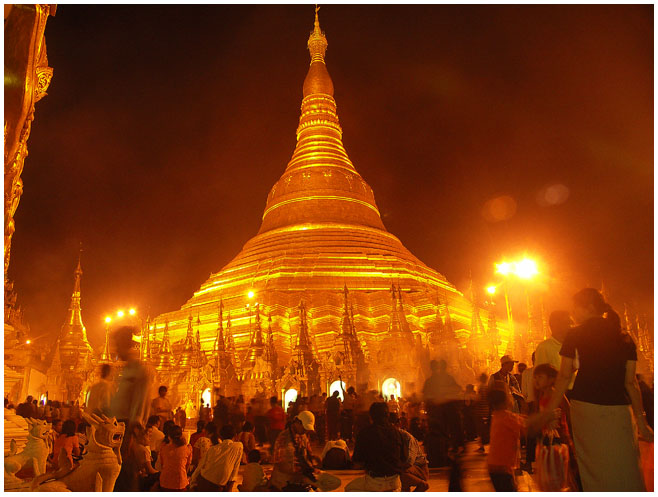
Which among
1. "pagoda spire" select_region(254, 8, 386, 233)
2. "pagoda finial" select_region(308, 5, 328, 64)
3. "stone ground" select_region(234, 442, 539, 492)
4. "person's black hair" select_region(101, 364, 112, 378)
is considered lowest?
"stone ground" select_region(234, 442, 539, 492)

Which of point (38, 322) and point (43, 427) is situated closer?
point (43, 427)

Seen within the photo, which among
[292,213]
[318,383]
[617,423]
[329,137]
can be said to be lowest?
[617,423]

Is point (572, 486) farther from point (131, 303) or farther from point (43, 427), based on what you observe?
point (131, 303)

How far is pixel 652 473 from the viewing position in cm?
539

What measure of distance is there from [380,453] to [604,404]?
6.67ft

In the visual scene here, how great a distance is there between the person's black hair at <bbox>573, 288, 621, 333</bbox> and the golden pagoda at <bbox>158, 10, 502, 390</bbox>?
17.1 metres

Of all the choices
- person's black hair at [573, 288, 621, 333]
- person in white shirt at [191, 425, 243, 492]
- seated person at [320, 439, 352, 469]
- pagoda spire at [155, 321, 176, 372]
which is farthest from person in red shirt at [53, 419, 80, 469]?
pagoda spire at [155, 321, 176, 372]

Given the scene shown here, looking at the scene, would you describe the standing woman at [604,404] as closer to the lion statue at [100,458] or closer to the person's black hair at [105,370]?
the lion statue at [100,458]

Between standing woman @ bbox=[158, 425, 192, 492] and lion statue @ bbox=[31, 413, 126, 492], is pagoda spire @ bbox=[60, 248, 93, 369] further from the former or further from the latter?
lion statue @ bbox=[31, 413, 126, 492]

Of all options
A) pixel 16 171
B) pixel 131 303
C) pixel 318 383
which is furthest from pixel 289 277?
pixel 16 171

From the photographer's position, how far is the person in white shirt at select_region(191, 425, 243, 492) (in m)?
6.58

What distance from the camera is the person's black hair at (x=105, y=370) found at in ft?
19.3

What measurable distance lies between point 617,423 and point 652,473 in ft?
5.48

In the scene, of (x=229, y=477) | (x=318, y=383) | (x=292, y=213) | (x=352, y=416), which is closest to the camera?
(x=229, y=477)
